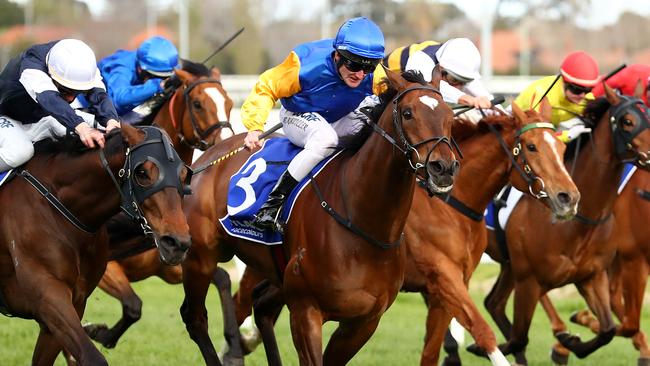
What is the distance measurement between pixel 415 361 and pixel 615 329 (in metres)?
1.48

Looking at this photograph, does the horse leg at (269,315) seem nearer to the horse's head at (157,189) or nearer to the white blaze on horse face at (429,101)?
the horse's head at (157,189)

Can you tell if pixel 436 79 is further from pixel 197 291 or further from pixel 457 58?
pixel 197 291

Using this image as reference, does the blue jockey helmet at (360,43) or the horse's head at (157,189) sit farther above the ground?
the blue jockey helmet at (360,43)

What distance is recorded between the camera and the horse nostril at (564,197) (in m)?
7.23

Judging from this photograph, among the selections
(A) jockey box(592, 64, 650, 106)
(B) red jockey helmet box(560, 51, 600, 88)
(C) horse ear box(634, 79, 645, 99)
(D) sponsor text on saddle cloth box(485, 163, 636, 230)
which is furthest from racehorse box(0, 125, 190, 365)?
(A) jockey box(592, 64, 650, 106)

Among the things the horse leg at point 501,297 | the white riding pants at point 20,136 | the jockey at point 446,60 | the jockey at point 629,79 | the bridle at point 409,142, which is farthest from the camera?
the jockey at point 629,79

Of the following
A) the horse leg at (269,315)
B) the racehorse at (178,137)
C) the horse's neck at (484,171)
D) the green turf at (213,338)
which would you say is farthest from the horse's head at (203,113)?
the horse's neck at (484,171)

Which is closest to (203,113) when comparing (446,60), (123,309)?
(123,309)

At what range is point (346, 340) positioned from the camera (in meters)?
6.49

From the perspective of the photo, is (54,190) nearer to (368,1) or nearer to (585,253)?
(585,253)

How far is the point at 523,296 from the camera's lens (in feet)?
27.6

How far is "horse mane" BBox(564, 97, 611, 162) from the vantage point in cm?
862

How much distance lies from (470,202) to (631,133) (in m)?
1.59

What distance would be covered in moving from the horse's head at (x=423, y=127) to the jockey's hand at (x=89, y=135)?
141cm
